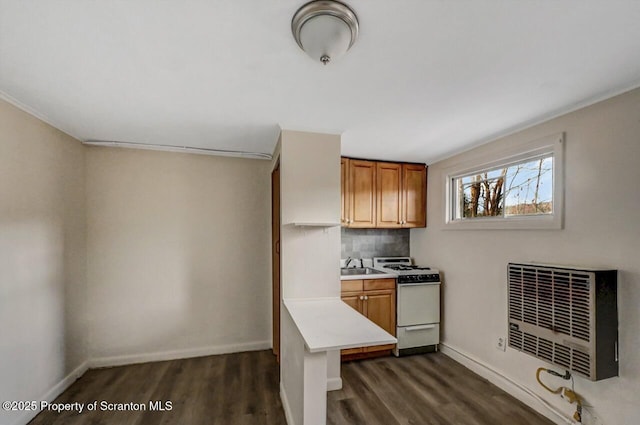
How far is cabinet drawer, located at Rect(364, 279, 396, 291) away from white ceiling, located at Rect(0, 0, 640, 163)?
1.67m

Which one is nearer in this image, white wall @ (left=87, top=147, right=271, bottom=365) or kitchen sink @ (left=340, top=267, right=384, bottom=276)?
white wall @ (left=87, top=147, right=271, bottom=365)

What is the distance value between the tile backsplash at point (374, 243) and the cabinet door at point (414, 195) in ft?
1.17

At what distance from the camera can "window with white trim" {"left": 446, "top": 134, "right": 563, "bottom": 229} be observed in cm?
221

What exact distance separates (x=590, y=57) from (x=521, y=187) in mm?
1326

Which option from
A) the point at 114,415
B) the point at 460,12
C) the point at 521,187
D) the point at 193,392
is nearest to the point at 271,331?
the point at 193,392

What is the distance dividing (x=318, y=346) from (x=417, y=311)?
2143 millimetres

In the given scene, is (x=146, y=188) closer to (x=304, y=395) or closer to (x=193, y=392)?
(x=193, y=392)

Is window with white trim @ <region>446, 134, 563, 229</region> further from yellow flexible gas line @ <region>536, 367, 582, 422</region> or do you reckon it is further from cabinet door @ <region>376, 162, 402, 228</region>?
yellow flexible gas line @ <region>536, 367, 582, 422</region>

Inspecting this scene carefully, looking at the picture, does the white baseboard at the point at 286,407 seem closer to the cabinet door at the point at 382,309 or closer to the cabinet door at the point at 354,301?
the cabinet door at the point at 354,301

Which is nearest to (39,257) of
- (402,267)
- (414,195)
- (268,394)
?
(268,394)

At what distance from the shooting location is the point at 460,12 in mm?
1116

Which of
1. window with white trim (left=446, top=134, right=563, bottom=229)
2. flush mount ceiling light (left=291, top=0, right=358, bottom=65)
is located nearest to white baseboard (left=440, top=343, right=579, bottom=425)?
window with white trim (left=446, top=134, right=563, bottom=229)

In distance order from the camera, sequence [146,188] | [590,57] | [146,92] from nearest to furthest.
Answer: [590,57] → [146,92] → [146,188]

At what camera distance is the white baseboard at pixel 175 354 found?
2869 mm
